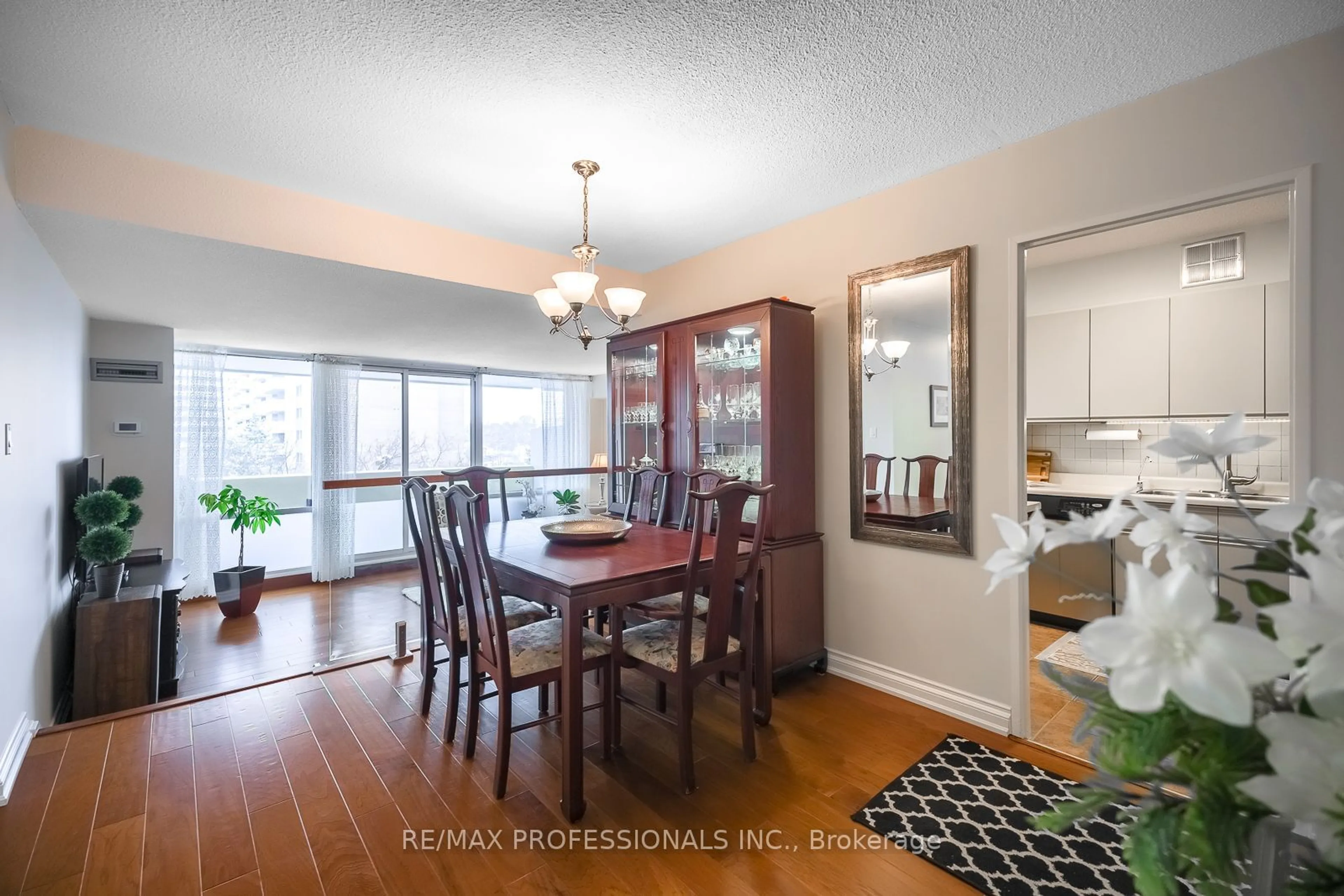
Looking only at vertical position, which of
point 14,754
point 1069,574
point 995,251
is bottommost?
point 14,754

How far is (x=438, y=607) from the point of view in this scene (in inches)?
117

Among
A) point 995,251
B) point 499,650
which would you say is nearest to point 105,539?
point 499,650

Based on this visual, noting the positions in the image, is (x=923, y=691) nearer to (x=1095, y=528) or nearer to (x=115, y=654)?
(x=1095, y=528)

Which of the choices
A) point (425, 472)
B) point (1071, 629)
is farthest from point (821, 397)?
point (425, 472)

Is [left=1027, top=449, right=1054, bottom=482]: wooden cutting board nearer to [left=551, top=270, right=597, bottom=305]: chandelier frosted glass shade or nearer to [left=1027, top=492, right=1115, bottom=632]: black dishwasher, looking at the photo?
[left=1027, top=492, right=1115, bottom=632]: black dishwasher

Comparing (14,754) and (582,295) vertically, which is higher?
(582,295)

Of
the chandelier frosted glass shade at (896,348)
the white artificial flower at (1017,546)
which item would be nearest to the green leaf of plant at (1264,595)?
the white artificial flower at (1017,546)

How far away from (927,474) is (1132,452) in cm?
221

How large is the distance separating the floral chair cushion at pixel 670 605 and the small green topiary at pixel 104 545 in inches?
114

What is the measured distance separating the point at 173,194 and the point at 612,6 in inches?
88.1

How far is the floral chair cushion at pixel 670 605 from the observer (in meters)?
2.29

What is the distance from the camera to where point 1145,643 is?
413 mm

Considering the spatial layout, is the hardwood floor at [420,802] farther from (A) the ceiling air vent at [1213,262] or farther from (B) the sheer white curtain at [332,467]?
(B) the sheer white curtain at [332,467]

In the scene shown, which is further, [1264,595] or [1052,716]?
[1052,716]
